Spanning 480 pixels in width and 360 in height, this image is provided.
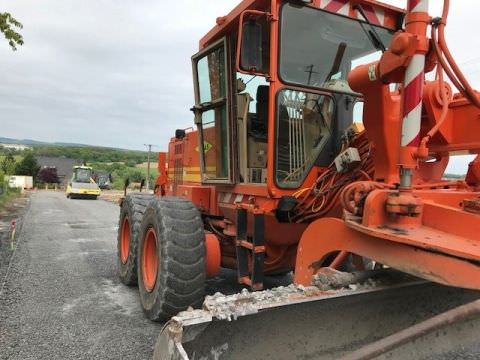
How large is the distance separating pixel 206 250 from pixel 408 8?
2.60 metres

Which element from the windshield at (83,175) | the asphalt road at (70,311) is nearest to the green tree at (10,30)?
the asphalt road at (70,311)

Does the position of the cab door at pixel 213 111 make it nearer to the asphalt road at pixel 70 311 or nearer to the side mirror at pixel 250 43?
the side mirror at pixel 250 43

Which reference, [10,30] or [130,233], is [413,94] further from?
[10,30]


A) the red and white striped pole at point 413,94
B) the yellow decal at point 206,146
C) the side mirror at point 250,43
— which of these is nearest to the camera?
the red and white striped pole at point 413,94

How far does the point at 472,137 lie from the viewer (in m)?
2.95

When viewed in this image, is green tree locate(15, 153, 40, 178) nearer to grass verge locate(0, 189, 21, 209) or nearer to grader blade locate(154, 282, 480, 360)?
grass verge locate(0, 189, 21, 209)

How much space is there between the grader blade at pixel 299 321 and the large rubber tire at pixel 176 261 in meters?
1.69

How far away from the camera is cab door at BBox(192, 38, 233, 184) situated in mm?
4488

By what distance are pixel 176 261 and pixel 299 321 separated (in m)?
1.79

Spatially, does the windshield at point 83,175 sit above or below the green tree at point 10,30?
below

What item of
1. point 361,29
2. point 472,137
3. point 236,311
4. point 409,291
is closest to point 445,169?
point 472,137

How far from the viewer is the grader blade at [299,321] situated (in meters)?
2.08

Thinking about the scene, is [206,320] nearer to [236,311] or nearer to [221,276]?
[236,311]

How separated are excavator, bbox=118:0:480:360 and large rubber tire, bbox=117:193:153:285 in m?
0.04
